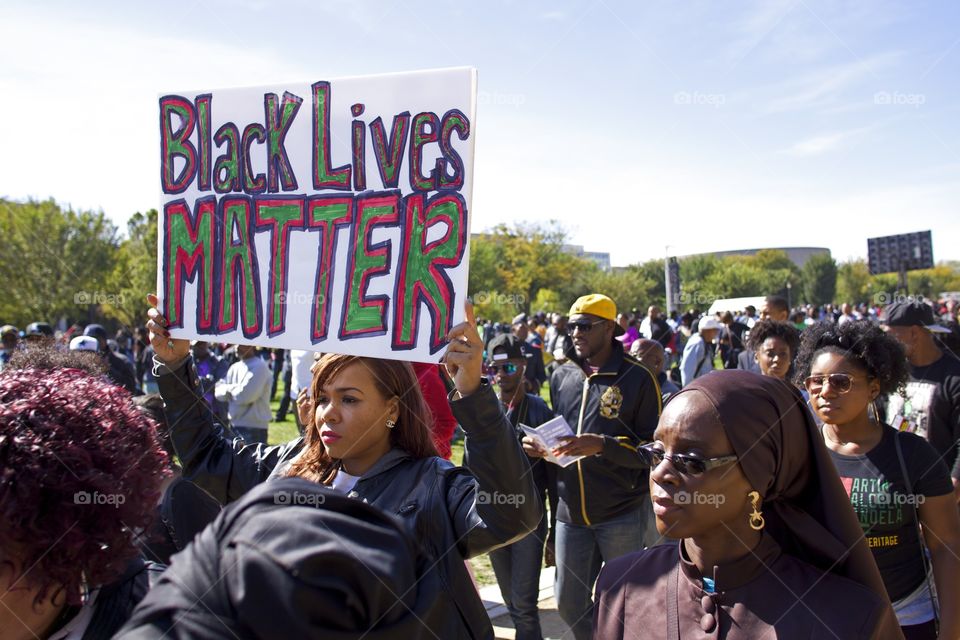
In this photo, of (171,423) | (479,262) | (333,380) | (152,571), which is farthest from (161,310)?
(479,262)

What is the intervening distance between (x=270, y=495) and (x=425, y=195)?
1.83 meters

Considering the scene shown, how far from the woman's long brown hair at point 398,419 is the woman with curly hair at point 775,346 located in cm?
304

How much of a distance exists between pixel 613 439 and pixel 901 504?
1.60 metres

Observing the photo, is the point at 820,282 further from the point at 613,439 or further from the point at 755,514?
the point at 755,514

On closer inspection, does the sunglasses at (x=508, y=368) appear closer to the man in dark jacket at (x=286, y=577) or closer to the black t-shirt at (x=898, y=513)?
the black t-shirt at (x=898, y=513)

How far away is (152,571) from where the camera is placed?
1702 mm

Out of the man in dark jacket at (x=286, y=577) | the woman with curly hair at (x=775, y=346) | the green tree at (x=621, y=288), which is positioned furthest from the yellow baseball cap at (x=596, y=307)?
the green tree at (x=621, y=288)

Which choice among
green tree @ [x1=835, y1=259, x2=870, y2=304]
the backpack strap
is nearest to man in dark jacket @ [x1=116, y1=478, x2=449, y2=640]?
the backpack strap

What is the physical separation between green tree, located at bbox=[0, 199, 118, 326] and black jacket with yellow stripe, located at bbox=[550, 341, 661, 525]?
3481 centimetres

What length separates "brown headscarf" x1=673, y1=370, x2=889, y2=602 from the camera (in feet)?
6.10

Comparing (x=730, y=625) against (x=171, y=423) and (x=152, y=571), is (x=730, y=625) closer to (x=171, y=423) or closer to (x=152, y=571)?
(x=152, y=571)

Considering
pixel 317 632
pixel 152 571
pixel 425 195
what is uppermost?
pixel 425 195

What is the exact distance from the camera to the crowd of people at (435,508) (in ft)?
3.14

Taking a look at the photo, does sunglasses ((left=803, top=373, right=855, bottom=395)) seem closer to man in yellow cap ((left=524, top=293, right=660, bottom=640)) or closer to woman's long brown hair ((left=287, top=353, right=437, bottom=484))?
man in yellow cap ((left=524, top=293, right=660, bottom=640))
